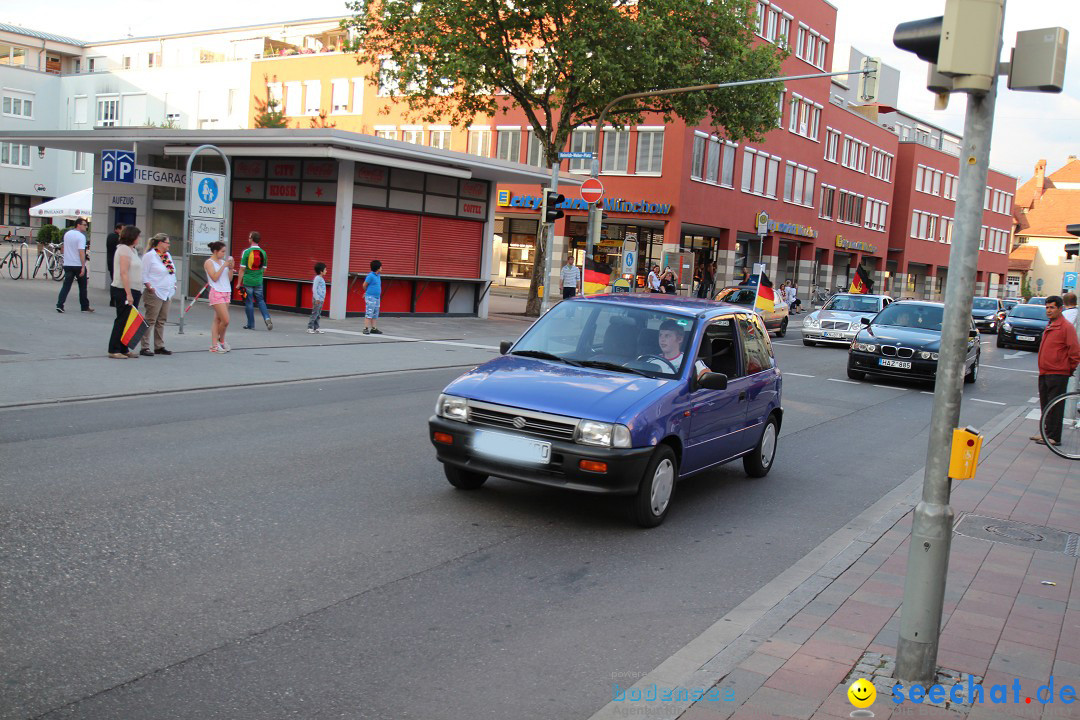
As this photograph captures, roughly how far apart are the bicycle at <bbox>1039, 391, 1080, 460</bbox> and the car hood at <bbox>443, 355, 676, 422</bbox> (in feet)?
21.3

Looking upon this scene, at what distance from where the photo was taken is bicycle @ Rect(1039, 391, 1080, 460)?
11.3 m

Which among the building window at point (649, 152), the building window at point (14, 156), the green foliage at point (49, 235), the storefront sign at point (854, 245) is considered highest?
the building window at point (649, 152)

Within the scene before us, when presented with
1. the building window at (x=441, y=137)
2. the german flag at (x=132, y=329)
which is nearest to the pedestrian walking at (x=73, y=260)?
the german flag at (x=132, y=329)

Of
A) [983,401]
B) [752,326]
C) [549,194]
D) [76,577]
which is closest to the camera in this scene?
[76,577]

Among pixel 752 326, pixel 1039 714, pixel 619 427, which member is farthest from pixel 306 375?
pixel 1039 714

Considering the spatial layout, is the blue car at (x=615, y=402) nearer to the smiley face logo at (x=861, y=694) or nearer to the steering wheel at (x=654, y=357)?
the steering wheel at (x=654, y=357)

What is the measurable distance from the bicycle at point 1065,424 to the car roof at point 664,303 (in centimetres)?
515

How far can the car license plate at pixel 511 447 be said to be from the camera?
6656mm

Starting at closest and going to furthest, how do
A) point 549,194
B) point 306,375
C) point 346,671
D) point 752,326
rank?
1. point 346,671
2. point 752,326
3. point 306,375
4. point 549,194

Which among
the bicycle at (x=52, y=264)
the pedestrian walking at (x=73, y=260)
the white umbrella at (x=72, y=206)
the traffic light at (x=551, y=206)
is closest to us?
the pedestrian walking at (x=73, y=260)

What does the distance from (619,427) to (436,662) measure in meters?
2.51

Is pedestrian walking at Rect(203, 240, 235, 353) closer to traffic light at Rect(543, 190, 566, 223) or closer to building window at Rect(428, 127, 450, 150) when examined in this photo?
traffic light at Rect(543, 190, 566, 223)

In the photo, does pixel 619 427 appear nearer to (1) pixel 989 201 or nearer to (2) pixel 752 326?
(2) pixel 752 326

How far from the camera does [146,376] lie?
12797mm
